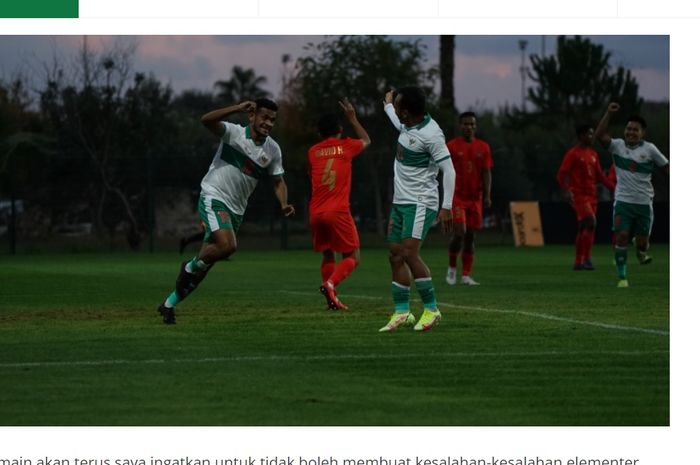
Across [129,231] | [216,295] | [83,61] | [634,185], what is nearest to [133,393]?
[216,295]

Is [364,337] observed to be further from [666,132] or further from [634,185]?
[666,132]

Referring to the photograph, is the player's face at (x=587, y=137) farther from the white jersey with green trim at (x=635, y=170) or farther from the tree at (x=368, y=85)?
the tree at (x=368, y=85)

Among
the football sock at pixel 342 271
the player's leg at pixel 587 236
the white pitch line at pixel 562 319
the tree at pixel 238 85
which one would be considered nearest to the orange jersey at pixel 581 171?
the player's leg at pixel 587 236

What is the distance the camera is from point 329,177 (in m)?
15.5

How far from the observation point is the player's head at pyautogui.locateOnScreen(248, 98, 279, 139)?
1306cm

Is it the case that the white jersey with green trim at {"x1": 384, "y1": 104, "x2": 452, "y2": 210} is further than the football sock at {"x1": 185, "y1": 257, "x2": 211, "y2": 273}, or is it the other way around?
Answer: the football sock at {"x1": 185, "y1": 257, "x2": 211, "y2": 273}

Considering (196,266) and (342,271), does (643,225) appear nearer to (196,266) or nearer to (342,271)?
(342,271)

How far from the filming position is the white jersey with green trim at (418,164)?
12203 mm

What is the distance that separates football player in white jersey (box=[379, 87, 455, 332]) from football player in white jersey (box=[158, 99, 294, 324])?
127 cm

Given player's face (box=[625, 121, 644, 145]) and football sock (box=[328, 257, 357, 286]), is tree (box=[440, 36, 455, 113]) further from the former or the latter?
football sock (box=[328, 257, 357, 286])

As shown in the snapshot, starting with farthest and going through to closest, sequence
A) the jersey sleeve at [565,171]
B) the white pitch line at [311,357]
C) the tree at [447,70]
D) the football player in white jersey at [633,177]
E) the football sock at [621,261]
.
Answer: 1. the tree at [447,70]
2. the jersey sleeve at [565,171]
3. the football player in white jersey at [633,177]
4. the football sock at [621,261]
5. the white pitch line at [311,357]

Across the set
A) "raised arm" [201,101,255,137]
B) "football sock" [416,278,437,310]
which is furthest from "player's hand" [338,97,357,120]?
"football sock" [416,278,437,310]

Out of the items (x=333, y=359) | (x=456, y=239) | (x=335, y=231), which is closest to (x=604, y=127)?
(x=456, y=239)
